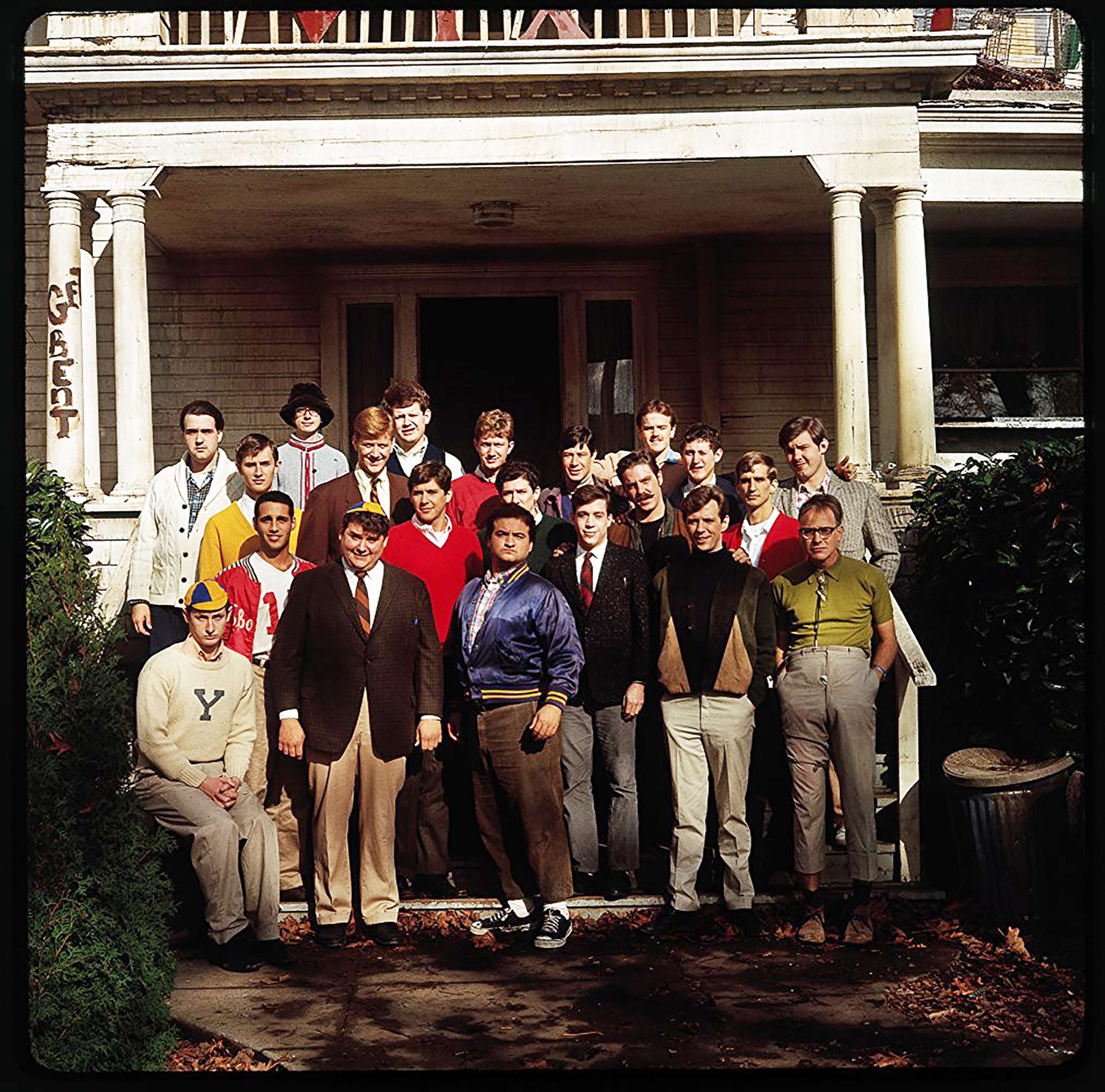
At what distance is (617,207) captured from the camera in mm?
11273

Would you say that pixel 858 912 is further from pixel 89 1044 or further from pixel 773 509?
pixel 89 1044

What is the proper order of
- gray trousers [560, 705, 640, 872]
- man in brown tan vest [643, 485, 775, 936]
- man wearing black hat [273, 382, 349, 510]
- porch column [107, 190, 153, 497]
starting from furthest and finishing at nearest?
porch column [107, 190, 153, 497], man wearing black hat [273, 382, 349, 510], gray trousers [560, 705, 640, 872], man in brown tan vest [643, 485, 775, 936]

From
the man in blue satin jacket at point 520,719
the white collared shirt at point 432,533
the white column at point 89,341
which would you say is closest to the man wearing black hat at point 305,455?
the white collared shirt at point 432,533

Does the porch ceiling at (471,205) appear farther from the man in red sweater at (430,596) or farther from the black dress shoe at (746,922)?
the black dress shoe at (746,922)

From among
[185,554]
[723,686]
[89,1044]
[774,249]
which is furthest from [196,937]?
[774,249]

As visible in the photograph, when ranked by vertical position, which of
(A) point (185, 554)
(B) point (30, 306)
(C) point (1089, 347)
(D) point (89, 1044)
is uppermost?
(B) point (30, 306)

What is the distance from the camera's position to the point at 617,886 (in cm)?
697

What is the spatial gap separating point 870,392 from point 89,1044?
9.28 metres

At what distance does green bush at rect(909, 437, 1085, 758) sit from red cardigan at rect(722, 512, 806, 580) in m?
0.99

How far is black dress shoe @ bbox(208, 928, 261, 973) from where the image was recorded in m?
6.39

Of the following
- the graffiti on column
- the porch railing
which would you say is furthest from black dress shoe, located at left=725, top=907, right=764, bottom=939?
the graffiti on column

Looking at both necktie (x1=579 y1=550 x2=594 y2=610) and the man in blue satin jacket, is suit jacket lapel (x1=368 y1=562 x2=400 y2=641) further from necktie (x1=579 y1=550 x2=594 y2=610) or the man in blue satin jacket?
necktie (x1=579 y1=550 x2=594 y2=610)

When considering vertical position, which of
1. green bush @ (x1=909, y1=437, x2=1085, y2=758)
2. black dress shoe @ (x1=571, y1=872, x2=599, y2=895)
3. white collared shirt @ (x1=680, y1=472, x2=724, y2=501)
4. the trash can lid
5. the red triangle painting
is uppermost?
the red triangle painting

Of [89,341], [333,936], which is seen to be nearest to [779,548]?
[333,936]
